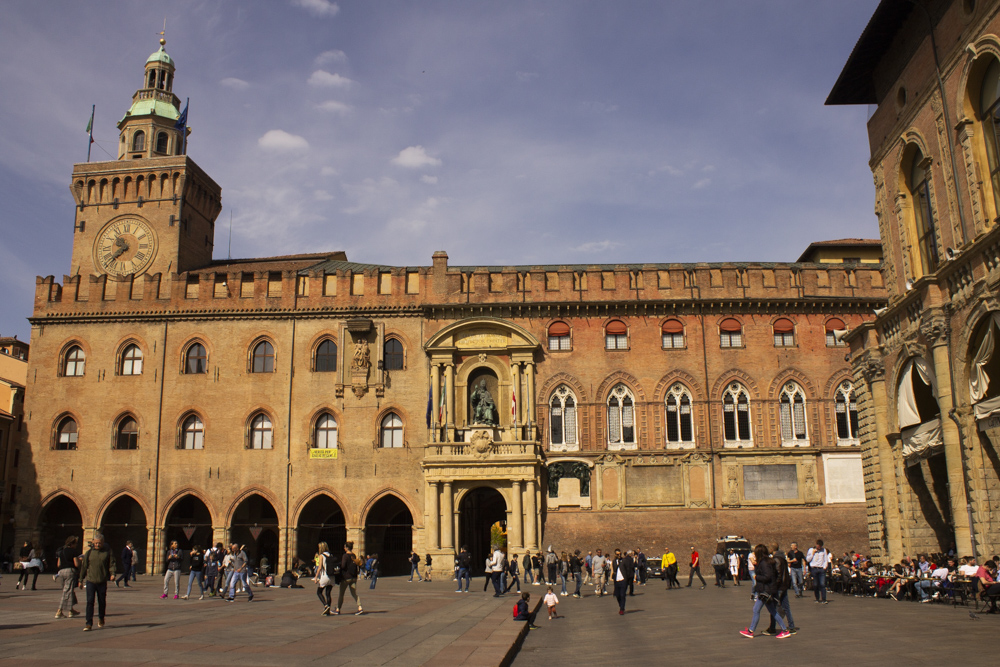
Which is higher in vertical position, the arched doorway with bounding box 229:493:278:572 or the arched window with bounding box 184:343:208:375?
the arched window with bounding box 184:343:208:375

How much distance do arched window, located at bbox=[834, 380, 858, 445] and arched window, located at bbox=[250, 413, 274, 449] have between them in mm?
25425

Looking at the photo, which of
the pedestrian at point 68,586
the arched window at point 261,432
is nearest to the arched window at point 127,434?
the arched window at point 261,432

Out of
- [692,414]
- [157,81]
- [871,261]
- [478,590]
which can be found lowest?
[478,590]

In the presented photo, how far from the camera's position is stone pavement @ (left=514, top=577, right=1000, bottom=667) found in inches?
467

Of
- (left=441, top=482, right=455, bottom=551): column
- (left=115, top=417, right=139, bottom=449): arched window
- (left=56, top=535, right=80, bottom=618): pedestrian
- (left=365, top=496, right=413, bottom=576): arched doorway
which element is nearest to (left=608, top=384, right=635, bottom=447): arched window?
(left=441, top=482, right=455, bottom=551): column

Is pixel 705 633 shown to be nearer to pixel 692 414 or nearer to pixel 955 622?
pixel 955 622

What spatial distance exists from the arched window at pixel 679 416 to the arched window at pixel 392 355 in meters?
12.3

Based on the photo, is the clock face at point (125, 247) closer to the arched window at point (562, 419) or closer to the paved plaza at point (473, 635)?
the arched window at point (562, 419)

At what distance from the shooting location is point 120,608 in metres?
19.6

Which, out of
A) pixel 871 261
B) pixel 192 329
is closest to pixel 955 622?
pixel 871 261

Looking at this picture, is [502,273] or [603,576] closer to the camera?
[603,576]

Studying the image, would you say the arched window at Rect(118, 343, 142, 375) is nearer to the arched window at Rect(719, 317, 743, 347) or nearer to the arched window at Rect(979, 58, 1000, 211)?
the arched window at Rect(719, 317, 743, 347)

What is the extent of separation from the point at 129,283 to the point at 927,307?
114 feet

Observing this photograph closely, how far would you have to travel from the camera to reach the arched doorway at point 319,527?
38469mm
